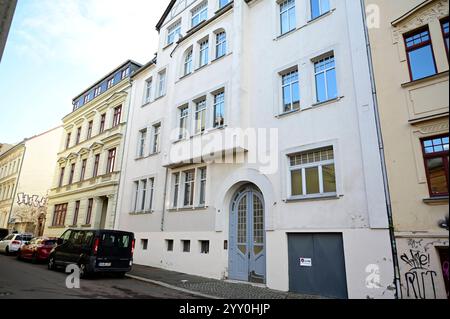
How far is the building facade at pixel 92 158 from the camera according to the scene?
21.9m

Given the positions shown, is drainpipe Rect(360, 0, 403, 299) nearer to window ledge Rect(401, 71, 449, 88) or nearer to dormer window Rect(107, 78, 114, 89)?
window ledge Rect(401, 71, 449, 88)

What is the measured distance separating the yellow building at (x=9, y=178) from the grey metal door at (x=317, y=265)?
38.1 meters

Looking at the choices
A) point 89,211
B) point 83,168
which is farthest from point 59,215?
point 89,211

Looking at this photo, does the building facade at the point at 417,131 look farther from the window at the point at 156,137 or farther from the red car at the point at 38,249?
the red car at the point at 38,249

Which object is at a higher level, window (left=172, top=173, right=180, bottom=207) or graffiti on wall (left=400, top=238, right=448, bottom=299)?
window (left=172, top=173, right=180, bottom=207)

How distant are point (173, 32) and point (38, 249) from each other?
15.5 m

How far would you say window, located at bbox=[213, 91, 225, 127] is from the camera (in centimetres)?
1438

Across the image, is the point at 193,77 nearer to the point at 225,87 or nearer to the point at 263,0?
the point at 225,87

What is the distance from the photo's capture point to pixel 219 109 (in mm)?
14750

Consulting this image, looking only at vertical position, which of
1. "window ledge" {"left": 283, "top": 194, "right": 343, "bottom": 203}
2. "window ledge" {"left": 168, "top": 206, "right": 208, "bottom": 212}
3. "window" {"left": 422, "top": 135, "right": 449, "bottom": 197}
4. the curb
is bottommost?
the curb

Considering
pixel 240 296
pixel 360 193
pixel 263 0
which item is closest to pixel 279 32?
pixel 263 0

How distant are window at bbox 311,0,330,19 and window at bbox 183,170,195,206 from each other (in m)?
8.90

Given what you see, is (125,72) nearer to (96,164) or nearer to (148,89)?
(148,89)

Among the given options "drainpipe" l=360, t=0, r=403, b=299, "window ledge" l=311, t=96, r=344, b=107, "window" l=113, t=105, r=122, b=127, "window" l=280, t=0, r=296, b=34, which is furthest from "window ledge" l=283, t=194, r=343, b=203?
"window" l=113, t=105, r=122, b=127
